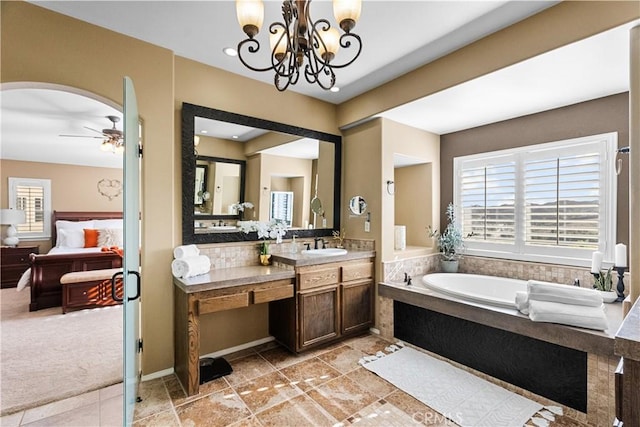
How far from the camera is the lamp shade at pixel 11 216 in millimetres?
5668

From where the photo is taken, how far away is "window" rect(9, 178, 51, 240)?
6.31 metres

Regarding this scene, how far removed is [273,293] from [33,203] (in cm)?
693

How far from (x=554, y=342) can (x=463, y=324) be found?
685 mm

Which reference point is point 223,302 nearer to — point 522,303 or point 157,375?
point 157,375

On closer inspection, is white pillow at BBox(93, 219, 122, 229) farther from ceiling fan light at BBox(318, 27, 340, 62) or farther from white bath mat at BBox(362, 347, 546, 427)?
ceiling fan light at BBox(318, 27, 340, 62)

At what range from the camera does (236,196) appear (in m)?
3.14

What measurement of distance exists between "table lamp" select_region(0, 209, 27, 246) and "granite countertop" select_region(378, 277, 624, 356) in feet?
23.3

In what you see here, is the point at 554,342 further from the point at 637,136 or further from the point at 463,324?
the point at 637,136

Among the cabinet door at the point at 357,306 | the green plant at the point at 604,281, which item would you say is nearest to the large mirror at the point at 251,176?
the cabinet door at the point at 357,306

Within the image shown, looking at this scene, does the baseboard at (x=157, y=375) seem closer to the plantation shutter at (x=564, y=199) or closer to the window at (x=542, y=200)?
the window at (x=542, y=200)

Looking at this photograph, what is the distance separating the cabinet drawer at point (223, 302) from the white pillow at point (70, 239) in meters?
5.43

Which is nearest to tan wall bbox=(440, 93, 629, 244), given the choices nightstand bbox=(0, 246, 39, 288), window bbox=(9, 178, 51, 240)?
nightstand bbox=(0, 246, 39, 288)

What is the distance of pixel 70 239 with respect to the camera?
603 cm

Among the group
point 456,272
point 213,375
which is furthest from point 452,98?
point 213,375
